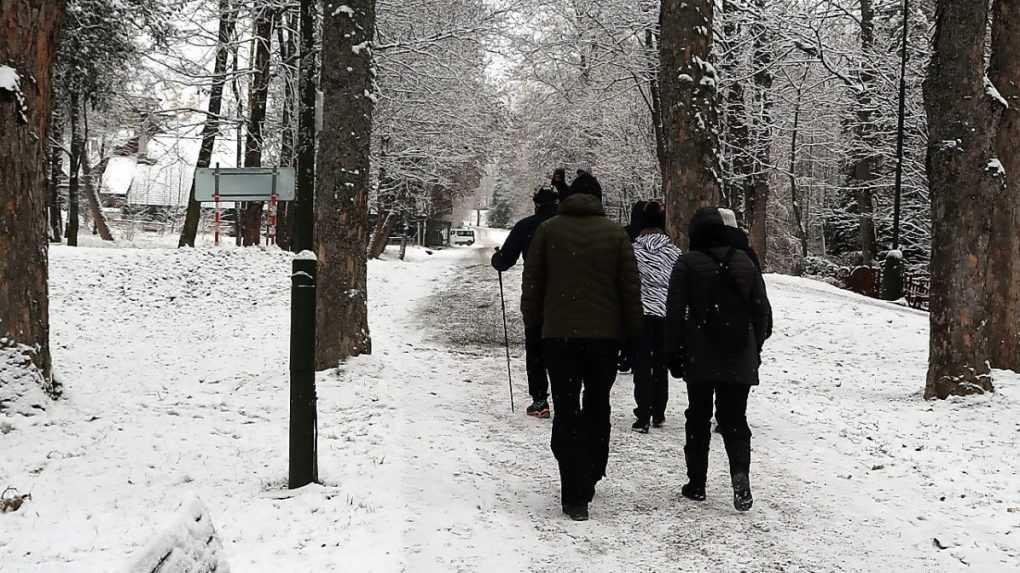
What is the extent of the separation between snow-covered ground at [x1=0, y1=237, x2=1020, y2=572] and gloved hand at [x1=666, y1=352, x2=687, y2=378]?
2.79 feet

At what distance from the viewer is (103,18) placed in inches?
766

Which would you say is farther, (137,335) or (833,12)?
(833,12)

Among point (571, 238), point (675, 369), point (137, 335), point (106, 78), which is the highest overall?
point (106, 78)

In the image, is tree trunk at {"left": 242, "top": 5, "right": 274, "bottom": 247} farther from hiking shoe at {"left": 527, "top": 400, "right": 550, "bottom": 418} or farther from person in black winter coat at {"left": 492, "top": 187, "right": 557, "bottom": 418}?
hiking shoe at {"left": 527, "top": 400, "right": 550, "bottom": 418}

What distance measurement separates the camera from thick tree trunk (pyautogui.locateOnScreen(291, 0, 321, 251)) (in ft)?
18.8

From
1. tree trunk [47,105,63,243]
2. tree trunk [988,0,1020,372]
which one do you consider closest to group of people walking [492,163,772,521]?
tree trunk [988,0,1020,372]

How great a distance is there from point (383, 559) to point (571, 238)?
224cm

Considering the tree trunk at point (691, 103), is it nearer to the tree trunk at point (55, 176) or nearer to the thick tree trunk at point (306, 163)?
the thick tree trunk at point (306, 163)

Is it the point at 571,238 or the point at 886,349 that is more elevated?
the point at 571,238

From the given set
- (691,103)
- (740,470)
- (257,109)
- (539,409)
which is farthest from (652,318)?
(257,109)

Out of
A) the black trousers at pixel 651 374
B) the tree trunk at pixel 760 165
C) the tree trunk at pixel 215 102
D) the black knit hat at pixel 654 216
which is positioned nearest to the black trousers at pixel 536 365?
the black trousers at pixel 651 374

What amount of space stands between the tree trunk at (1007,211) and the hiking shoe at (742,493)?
6174 millimetres

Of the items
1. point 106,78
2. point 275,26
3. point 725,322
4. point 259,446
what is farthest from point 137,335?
point 725,322

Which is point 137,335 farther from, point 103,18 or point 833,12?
point 833,12
